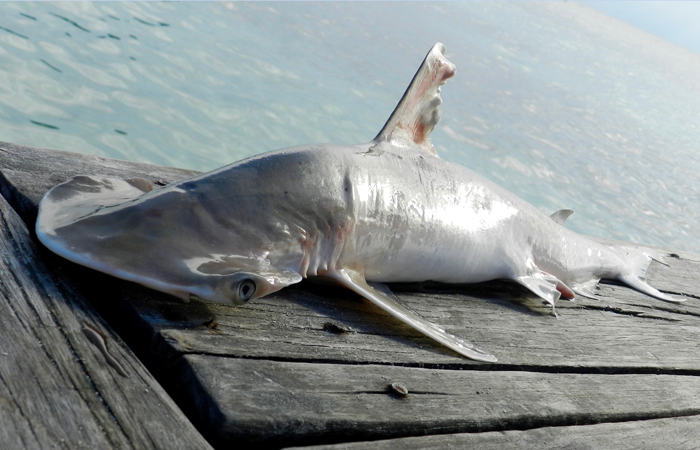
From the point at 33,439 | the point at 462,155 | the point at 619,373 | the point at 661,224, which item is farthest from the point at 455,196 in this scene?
the point at 661,224

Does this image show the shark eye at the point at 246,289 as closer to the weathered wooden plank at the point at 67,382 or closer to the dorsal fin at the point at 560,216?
the weathered wooden plank at the point at 67,382

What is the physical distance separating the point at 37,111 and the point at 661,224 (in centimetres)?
984

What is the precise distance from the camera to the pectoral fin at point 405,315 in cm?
184

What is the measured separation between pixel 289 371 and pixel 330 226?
0.58 metres

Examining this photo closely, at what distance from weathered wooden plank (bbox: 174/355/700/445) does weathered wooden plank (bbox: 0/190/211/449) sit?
0.13 meters

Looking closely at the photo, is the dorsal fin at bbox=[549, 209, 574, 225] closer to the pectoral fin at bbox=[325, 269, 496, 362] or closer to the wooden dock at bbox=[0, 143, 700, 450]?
the wooden dock at bbox=[0, 143, 700, 450]

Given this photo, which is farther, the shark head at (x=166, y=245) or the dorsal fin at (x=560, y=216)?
the dorsal fin at (x=560, y=216)

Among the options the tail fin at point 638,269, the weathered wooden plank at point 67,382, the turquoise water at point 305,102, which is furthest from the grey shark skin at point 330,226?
the turquoise water at point 305,102

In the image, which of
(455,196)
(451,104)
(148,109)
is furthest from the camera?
(451,104)

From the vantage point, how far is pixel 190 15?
12.1 m

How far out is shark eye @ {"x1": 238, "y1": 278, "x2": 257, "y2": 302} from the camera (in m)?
1.54

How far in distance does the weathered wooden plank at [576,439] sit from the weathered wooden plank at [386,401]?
0.10 ft

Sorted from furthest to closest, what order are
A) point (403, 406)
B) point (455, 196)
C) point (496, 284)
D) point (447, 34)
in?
1. point (447, 34)
2. point (496, 284)
3. point (455, 196)
4. point (403, 406)

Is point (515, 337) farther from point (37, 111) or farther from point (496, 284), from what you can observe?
point (37, 111)
